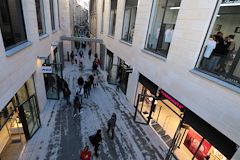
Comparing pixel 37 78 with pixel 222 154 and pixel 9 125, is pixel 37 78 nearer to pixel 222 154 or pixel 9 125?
pixel 9 125

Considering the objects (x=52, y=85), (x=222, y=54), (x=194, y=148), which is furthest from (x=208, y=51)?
(x=52, y=85)

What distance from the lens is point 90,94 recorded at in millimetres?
12094

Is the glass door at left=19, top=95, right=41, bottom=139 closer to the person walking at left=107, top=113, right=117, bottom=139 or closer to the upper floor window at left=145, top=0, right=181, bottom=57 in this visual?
the person walking at left=107, top=113, right=117, bottom=139

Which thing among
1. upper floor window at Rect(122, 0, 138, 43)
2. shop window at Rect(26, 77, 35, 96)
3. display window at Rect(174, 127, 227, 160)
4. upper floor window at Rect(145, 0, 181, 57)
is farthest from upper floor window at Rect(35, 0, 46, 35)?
display window at Rect(174, 127, 227, 160)

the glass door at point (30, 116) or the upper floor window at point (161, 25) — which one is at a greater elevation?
the upper floor window at point (161, 25)

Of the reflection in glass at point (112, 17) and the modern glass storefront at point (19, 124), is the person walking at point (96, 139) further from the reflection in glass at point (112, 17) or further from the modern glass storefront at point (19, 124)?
the reflection in glass at point (112, 17)

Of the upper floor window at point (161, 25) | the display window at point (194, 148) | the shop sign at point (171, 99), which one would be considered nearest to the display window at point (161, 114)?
the shop sign at point (171, 99)

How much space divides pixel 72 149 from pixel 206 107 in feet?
19.7

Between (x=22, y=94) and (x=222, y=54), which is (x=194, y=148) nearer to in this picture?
(x=222, y=54)

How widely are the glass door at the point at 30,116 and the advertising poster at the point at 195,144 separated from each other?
7.51 metres

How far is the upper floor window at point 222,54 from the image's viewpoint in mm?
4707

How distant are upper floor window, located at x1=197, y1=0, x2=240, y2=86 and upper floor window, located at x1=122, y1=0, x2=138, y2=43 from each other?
6.30 metres

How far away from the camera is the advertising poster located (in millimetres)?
6023

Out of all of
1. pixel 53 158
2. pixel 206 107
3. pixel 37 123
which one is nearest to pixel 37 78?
pixel 37 123
